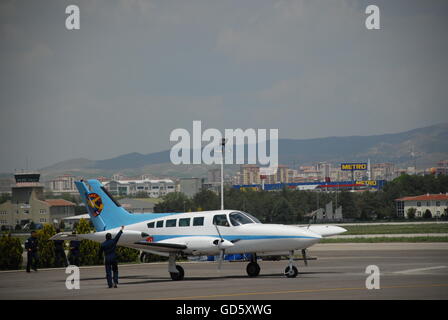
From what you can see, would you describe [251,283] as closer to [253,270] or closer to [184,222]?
[253,270]

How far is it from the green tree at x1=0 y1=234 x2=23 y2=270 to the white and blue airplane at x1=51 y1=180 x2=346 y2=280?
360 inches

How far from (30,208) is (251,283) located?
128 m

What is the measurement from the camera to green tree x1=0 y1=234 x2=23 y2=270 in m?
38.1

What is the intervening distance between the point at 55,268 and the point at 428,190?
157651mm

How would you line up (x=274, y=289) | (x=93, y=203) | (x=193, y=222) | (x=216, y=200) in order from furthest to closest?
(x=216, y=200) < (x=93, y=203) < (x=193, y=222) < (x=274, y=289)

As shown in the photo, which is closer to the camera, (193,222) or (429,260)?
(193,222)

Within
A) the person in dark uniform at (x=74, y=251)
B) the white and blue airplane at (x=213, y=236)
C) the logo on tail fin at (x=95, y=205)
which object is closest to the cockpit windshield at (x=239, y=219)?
the white and blue airplane at (x=213, y=236)

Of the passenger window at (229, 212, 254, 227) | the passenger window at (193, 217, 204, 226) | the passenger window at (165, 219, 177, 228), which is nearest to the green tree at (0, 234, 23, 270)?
the passenger window at (165, 219, 177, 228)

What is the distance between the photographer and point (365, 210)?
498 feet

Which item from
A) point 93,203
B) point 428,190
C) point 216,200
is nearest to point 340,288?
point 93,203

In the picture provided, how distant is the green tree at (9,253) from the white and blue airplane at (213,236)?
30.0 feet

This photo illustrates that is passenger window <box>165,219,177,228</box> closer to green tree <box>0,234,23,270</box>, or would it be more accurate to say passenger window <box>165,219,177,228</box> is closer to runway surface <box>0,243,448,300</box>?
runway surface <box>0,243,448,300</box>

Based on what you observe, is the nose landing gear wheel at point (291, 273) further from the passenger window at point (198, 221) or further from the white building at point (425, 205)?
the white building at point (425, 205)
